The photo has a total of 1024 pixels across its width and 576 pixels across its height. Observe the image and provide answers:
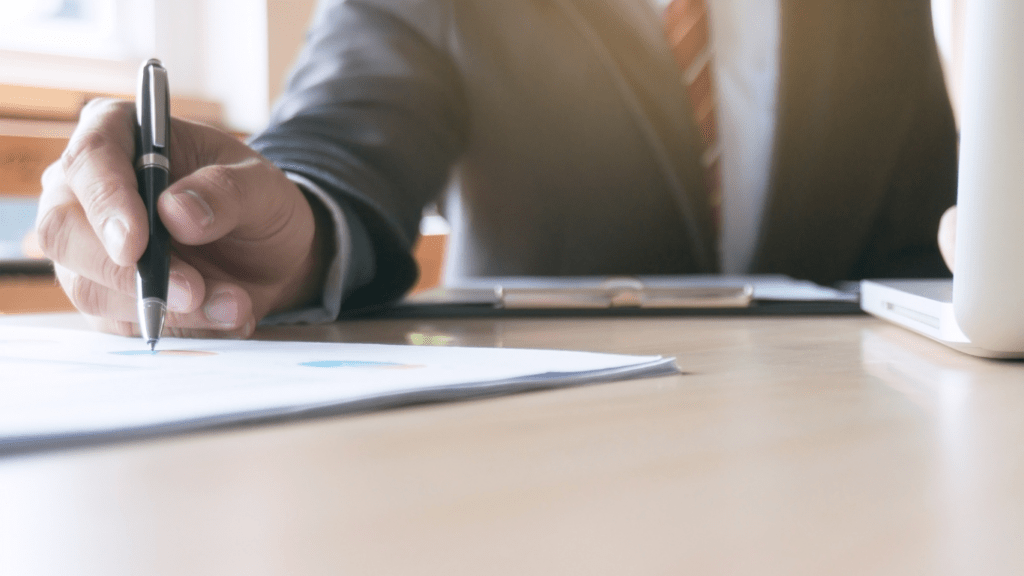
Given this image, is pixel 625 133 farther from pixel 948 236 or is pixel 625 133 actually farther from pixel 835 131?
pixel 948 236

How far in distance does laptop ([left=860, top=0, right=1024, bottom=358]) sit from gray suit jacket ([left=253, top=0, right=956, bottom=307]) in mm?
663

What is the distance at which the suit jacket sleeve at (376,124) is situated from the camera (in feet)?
1.85

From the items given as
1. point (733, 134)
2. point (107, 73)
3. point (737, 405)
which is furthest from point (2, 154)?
point (737, 405)

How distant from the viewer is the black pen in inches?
12.8

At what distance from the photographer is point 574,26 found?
37.9 inches

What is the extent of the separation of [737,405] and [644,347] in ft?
0.44

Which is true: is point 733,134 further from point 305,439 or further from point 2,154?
point 2,154

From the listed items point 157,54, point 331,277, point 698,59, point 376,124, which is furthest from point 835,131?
point 157,54

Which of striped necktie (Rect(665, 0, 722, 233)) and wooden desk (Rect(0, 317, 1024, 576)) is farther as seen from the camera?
striped necktie (Rect(665, 0, 722, 233))

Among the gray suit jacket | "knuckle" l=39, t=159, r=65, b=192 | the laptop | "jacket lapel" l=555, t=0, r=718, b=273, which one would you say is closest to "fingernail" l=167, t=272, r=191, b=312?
"knuckle" l=39, t=159, r=65, b=192

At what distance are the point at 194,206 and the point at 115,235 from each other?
4 cm

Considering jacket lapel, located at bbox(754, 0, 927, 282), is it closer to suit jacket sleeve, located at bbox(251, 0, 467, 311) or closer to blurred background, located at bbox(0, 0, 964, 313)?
suit jacket sleeve, located at bbox(251, 0, 467, 311)

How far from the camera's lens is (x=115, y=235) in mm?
329

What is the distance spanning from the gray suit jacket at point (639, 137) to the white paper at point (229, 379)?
1.94ft
